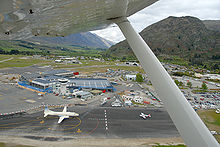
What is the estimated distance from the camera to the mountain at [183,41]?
299 ft

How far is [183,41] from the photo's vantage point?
11219 centimetres

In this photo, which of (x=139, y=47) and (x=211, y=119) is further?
(x=211, y=119)

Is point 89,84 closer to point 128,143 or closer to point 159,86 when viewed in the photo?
point 128,143

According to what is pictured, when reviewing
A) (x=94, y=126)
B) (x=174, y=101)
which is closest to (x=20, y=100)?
(x=94, y=126)

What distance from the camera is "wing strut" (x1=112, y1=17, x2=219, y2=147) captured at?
6.09 feet

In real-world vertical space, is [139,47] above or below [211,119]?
above

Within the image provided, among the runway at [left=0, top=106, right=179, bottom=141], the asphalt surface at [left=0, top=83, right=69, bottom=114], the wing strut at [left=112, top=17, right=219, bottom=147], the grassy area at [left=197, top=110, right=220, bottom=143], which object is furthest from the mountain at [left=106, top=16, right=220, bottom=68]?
the wing strut at [left=112, top=17, right=219, bottom=147]

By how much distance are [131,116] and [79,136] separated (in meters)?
7.46

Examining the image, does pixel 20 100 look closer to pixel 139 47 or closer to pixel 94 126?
pixel 94 126

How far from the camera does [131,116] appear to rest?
712 inches

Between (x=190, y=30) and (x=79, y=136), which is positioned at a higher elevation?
(x=190, y=30)

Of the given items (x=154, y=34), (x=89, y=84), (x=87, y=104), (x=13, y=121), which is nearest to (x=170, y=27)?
(x=154, y=34)

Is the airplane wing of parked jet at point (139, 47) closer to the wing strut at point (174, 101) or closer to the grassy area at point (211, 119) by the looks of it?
the wing strut at point (174, 101)

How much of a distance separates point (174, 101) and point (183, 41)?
127631 millimetres
